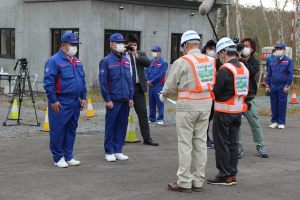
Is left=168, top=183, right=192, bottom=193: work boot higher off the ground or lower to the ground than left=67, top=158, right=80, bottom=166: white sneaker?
lower

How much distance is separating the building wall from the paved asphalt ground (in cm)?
1024

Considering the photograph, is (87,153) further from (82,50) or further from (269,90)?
(82,50)

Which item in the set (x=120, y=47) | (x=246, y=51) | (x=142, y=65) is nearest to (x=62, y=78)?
(x=120, y=47)

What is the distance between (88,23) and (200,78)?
1454 cm

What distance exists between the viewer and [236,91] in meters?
7.35

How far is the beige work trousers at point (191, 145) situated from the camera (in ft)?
22.7

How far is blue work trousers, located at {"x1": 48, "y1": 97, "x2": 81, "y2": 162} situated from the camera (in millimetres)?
8234

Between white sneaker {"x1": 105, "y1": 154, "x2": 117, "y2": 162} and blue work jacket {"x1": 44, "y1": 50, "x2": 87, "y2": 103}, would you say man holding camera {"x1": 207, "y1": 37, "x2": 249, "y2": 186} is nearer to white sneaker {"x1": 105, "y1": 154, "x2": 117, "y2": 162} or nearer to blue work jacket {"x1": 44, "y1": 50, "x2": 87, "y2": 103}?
white sneaker {"x1": 105, "y1": 154, "x2": 117, "y2": 162}

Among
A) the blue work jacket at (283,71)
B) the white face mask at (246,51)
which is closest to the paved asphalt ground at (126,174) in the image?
the white face mask at (246,51)

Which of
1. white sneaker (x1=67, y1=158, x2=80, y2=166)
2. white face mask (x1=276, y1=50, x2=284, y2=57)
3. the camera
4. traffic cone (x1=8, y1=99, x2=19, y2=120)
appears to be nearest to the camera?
white sneaker (x1=67, y1=158, x2=80, y2=166)

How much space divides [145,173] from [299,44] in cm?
2720

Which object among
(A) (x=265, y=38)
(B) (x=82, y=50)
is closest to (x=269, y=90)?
(B) (x=82, y=50)

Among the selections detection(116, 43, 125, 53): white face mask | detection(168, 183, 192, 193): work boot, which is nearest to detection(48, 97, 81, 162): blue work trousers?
detection(116, 43, 125, 53): white face mask

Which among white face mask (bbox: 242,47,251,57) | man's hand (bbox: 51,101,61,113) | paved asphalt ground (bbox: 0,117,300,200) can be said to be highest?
white face mask (bbox: 242,47,251,57)
